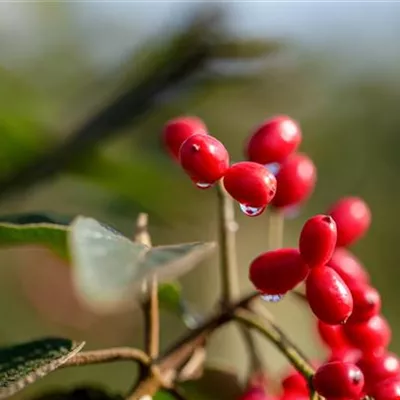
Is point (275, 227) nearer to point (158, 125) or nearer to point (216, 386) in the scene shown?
point (216, 386)

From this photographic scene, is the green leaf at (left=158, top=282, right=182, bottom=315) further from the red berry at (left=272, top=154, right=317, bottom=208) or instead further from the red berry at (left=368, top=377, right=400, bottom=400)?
the red berry at (left=368, top=377, right=400, bottom=400)

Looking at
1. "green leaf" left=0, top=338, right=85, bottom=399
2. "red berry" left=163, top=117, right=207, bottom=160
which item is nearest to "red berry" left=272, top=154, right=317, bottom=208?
"red berry" left=163, top=117, right=207, bottom=160

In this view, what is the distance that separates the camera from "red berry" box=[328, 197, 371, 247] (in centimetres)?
144

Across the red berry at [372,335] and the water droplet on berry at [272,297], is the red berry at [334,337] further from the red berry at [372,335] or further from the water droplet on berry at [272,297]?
the water droplet on berry at [272,297]


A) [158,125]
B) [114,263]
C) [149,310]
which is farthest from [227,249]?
[158,125]

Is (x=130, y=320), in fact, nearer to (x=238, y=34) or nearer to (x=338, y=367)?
(x=238, y=34)

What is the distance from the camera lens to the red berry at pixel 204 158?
1.17 meters

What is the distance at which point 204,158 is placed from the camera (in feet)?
3.84

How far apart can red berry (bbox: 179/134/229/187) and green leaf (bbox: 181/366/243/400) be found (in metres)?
0.46

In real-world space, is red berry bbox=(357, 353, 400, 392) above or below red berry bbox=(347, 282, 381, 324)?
below

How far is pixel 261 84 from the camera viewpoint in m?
2.20

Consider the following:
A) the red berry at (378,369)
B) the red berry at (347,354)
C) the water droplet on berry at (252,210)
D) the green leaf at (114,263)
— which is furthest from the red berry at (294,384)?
the green leaf at (114,263)

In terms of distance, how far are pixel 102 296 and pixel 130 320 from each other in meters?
2.60

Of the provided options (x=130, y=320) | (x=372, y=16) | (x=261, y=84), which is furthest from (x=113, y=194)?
(x=372, y=16)
